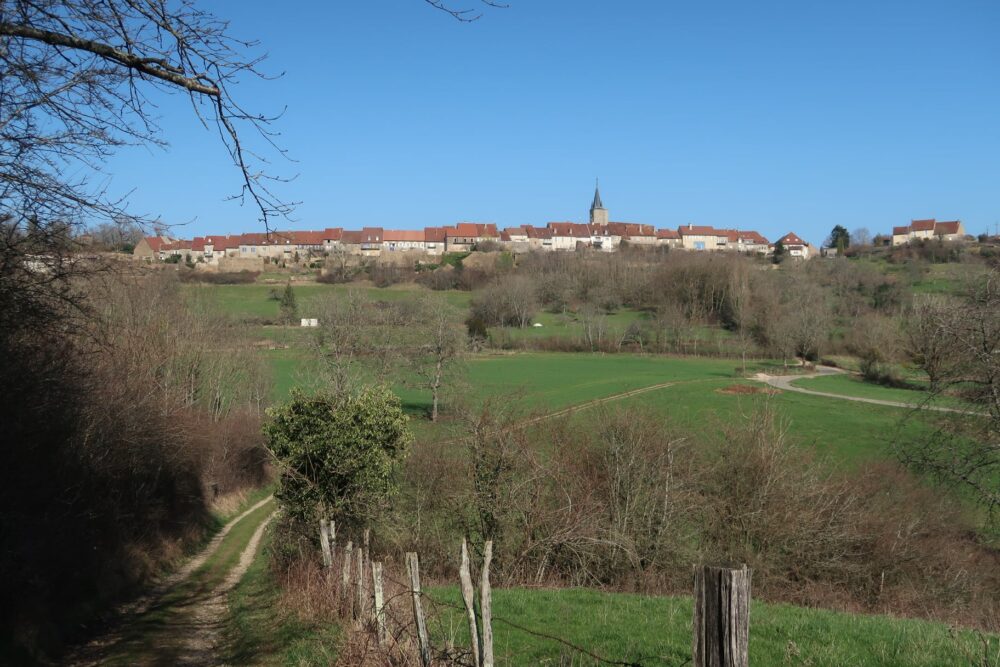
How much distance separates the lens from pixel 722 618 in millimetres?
3049

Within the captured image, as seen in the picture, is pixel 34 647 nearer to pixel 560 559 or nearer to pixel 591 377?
pixel 560 559

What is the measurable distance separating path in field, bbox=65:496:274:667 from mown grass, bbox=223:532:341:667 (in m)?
0.32

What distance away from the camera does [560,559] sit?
1795cm

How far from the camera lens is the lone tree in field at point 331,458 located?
16422 millimetres

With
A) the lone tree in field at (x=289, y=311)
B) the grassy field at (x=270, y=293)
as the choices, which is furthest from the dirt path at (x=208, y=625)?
the grassy field at (x=270, y=293)

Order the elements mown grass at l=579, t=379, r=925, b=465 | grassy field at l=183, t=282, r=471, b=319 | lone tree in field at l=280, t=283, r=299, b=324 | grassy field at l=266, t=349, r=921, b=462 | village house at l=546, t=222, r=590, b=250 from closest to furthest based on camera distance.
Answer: mown grass at l=579, t=379, r=925, b=465 → grassy field at l=266, t=349, r=921, b=462 → lone tree in field at l=280, t=283, r=299, b=324 → grassy field at l=183, t=282, r=471, b=319 → village house at l=546, t=222, r=590, b=250

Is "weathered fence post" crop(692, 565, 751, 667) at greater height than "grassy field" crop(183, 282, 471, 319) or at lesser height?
greater

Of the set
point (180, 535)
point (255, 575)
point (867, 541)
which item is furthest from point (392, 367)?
point (867, 541)

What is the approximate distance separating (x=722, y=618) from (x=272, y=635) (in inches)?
373

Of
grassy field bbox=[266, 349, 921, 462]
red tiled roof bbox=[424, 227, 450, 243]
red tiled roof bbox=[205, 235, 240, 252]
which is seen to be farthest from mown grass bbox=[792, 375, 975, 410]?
red tiled roof bbox=[424, 227, 450, 243]

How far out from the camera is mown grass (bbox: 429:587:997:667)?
766 cm

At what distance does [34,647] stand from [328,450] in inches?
266

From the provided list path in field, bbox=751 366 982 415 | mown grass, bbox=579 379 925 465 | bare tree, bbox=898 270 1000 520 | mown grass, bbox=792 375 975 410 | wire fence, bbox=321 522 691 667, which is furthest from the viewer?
mown grass, bbox=792 375 975 410

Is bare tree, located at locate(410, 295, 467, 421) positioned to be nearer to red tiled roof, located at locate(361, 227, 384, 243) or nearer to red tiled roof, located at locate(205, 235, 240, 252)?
red tiled roof, located at locate(205, 235, 240, 252)
